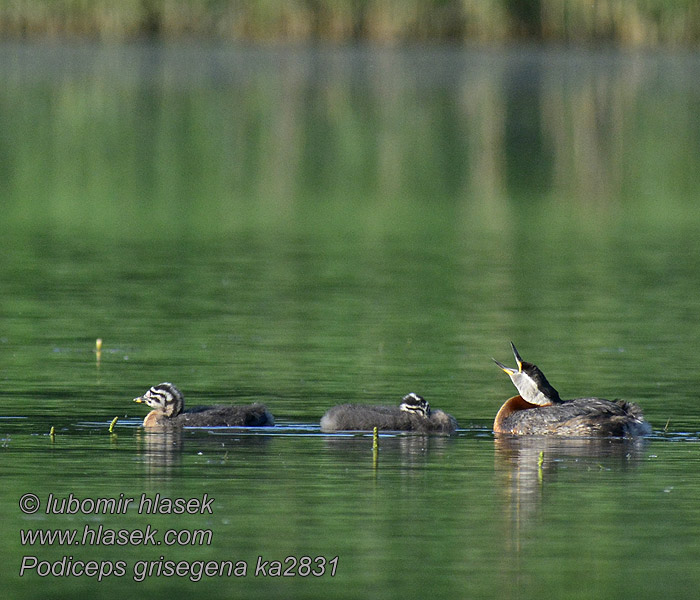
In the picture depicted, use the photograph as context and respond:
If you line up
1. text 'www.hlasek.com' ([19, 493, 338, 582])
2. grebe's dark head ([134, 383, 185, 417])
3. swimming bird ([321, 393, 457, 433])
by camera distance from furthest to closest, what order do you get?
grebe's dark head ([134, 383, 185, 417])
swimming bird ([321, 393, 457, 433])
text 'www.hlasek.com' ([19, 493, 338, 582])

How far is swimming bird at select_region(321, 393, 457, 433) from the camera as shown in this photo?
1023 centimetres

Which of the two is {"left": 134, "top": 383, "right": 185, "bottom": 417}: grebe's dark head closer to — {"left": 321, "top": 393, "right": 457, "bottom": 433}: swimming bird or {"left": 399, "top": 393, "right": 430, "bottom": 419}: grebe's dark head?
{"left": 321, "top": 393, "right": 457, "bottom": 433}: swimming bird

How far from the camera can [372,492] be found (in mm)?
8766

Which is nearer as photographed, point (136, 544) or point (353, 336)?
point (136, 544)

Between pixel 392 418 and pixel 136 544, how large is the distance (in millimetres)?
2798

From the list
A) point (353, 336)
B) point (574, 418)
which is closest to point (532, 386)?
point (574, 418)

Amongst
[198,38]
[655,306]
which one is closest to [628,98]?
[198,38]

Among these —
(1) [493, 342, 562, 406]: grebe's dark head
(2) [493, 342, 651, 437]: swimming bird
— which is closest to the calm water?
(2) [493, 342, 651, 437]: swimming bird

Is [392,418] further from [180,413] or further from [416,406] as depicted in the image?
[180,413]

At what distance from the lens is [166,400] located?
34.4 ft

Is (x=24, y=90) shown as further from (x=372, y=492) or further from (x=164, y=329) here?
(x=372, y=492)
